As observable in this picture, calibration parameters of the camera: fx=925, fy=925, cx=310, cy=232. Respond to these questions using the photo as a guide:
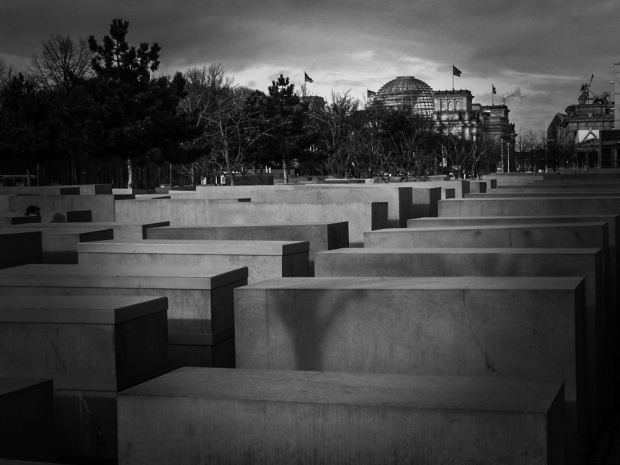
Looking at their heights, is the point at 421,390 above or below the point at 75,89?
below

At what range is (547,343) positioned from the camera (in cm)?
614

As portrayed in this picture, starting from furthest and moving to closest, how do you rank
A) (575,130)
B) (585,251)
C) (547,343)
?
(575,130), (585,251), (547,343)

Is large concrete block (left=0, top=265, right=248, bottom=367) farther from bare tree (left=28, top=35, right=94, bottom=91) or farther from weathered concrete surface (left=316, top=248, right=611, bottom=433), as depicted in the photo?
bare tree (left=28, top=35, right=94, bottom=91)

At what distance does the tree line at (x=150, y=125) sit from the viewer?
4341 centimetres

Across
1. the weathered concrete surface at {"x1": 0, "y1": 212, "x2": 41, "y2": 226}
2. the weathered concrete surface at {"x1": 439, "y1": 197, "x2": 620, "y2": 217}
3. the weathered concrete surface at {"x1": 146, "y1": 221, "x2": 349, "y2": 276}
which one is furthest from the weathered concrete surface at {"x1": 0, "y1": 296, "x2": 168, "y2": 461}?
the weathered concrete surface at {"x1": 0, "y1": 212, "x2": 41, "y2": 226}

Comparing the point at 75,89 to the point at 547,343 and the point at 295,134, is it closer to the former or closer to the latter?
the point at 295,134

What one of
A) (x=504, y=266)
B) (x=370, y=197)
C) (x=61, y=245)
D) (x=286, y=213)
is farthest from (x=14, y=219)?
(x=504, y=266)

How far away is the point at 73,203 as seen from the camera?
2223cm

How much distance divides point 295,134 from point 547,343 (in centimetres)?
5310

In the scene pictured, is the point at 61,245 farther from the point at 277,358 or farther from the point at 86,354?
the point at 277,358

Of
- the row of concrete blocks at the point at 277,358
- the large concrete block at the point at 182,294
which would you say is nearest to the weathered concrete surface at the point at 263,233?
the large concrete block at the point at 182,294

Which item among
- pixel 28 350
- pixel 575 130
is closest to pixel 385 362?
pixel 28 350

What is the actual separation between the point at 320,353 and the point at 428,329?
79 centimetres

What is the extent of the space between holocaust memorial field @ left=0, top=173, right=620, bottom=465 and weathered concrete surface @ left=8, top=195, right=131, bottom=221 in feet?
35.8
